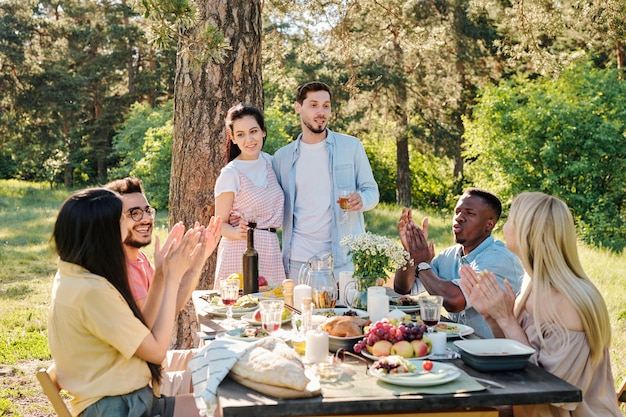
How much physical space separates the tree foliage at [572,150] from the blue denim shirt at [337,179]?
30.9 ft

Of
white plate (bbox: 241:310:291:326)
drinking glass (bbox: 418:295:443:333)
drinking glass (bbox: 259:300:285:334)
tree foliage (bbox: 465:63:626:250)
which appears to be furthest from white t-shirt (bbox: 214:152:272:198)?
tree foliage (bbox: 465:63:626:250)

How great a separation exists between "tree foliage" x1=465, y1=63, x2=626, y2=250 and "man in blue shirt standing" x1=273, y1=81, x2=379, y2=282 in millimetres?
9472

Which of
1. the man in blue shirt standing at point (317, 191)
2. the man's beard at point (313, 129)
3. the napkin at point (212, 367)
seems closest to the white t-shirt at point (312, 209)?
the man in blue shirt standing at point (317, 191)

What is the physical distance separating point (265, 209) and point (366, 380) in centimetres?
206

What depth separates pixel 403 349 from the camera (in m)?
2.56

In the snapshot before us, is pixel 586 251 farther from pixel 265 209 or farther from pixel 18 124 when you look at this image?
pixel 18 124

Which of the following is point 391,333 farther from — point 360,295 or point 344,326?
point 360,295

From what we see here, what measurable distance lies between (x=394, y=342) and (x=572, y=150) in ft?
39.2

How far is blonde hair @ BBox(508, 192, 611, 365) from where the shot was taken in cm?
258

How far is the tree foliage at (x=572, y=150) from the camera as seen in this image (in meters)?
13.2

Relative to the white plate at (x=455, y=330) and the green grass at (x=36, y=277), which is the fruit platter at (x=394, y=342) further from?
the green grass at (x=36, y=277)

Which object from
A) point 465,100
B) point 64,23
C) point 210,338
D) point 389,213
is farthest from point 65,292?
point 64,23

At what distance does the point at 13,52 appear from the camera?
71.3 feet

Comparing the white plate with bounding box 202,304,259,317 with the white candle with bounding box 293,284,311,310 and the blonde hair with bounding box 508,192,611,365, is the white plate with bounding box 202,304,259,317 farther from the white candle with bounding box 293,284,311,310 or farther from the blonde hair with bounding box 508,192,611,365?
the blonde hair with bounding box 508,192,611,365
